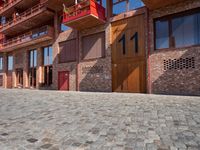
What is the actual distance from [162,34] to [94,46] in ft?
20.7

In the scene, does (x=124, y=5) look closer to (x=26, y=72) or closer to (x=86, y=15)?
(x=86, y=15)

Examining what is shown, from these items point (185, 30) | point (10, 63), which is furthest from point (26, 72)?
point (185, 30)

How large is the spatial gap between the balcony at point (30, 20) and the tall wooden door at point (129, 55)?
30.9ft

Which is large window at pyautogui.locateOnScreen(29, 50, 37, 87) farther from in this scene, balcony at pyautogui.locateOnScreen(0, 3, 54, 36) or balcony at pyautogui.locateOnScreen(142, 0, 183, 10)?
balcony at pyautogui.locateOnScreen(142, 0, 183, 10)

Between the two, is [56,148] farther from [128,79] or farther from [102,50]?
[102,50]

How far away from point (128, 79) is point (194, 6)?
21.6 feet

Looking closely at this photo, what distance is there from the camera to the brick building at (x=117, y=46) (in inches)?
448

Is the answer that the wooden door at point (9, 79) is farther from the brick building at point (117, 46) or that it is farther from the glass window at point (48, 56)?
the glass window at point (48, 56)

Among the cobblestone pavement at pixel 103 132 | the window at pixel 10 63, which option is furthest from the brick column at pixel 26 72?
the cobblestone pavement at pixel 103 132

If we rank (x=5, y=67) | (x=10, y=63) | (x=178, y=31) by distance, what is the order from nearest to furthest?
(x=178, y=31) → (x=10, y=63) → (x=5, y=67)

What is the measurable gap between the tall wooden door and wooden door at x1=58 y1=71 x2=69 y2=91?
6173 millimetres

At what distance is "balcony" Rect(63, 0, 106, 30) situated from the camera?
14120 mm

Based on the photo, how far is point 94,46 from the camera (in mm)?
16234

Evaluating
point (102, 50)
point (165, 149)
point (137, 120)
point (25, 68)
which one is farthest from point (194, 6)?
point (25, 68)
